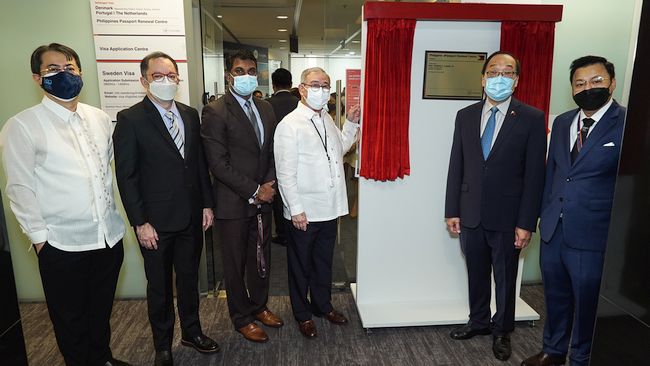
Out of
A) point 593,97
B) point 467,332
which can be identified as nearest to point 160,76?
point 593,97

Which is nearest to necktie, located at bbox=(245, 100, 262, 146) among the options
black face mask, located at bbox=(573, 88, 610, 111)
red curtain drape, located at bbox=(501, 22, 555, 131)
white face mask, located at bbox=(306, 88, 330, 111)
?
white face mask, located at bbox=(306, 88, 330, 111)

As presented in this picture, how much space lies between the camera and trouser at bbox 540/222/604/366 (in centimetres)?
210

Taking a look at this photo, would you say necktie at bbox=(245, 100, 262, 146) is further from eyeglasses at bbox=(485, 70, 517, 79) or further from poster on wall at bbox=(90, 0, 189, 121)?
eyeglasses at bbox=(485, 70, 517, 79)

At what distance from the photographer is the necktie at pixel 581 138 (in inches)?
81.2

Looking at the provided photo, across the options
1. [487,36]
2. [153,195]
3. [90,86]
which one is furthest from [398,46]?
[90,86]

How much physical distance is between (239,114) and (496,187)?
161 centimetres

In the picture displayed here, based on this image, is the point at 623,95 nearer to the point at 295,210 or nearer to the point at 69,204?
the point at 295,210

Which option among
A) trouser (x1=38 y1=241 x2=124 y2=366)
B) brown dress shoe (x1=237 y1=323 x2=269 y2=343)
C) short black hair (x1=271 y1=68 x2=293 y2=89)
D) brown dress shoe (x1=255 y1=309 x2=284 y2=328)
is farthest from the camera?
short black hair (x1=271 y1=68 x2=293 y2=89)

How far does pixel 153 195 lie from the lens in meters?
2.26

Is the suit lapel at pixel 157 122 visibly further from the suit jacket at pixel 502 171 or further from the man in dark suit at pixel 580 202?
the man in dark suit at pixel 580 202

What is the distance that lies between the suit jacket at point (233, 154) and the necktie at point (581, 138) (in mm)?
1740

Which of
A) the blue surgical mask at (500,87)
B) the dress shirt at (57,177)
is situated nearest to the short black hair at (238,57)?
the dress shirt at (57,177)

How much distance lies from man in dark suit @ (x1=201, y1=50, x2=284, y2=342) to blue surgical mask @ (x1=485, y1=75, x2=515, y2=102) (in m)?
1.37

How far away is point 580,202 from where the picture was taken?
2.05 m
